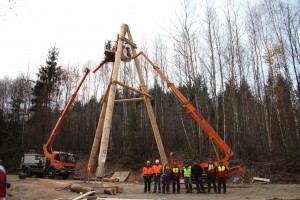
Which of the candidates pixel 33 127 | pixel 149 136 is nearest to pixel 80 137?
pixel 33 127

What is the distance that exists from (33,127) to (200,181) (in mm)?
34799

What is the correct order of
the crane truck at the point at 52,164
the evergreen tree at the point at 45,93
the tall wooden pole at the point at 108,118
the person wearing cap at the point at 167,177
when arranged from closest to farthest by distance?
1. the person wearing cap at the point at 167,177
2. the tall wooden pole at the point at 108,118
3. the crane truck at the point at 52,164
4. the evergreen tree at the point at 45,93

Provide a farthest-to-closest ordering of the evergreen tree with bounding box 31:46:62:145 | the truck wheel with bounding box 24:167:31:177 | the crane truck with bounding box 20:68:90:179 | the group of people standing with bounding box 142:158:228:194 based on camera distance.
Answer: the evergreen tree with bounding box 31:46:62:145 → the truck wheel with bounding box 24:167:31:177 → the crane truck with bounding box 20:68:90:179 → the group of people standing with bounding box 142:158:228:194

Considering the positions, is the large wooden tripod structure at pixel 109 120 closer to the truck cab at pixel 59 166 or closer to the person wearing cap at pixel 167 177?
the person wearing cap at pixel 167 177

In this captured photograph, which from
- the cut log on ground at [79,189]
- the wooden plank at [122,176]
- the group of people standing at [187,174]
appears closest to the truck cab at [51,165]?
the wooden plank at [122,176]

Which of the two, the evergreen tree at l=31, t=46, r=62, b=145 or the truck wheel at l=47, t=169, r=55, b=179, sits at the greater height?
the evergreen tree at l=31, t=46, r=62, b=145

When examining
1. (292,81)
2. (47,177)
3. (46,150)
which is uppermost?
(292,81)

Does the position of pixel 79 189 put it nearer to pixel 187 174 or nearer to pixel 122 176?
pixel 187 174

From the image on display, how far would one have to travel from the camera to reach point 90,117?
4175cm

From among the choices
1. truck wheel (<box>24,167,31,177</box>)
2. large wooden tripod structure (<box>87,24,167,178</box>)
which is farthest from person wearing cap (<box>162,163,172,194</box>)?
truck wheel (<box>24,167,31,177</box>)

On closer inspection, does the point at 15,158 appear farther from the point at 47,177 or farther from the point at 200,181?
the point at 200,181

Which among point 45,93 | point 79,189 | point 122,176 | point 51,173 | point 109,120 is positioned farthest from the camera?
point 45,93

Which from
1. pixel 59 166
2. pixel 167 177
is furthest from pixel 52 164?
pixel 167 177

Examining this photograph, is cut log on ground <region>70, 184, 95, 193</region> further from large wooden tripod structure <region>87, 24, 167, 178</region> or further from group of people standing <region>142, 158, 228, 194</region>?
group of people standing <region>142, 158, 228, 194</region>
